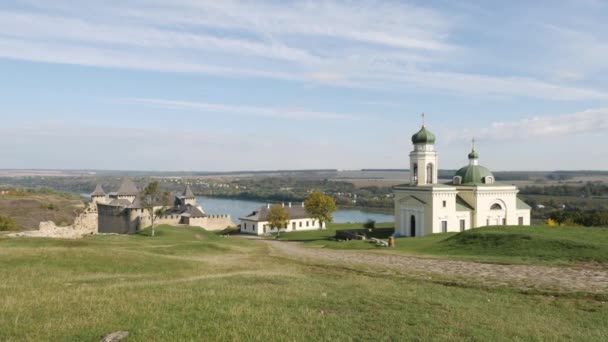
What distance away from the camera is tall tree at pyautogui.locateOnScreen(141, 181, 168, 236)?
48287mm

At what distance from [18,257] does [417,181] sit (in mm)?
32455

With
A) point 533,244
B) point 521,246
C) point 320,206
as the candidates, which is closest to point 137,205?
point 320,206

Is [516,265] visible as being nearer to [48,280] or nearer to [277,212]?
[48,280]

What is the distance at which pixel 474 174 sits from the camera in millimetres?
44031

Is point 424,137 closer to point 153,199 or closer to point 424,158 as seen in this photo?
point 424,158

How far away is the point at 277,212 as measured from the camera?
5556 cm

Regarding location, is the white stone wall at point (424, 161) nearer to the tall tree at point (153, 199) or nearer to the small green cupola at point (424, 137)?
the small green cupola at point (424, 137)

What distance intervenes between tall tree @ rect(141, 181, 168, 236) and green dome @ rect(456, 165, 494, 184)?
2956cm

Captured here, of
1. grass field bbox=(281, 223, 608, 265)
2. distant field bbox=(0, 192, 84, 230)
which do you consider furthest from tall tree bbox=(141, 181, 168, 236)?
grass field bbox=(281, 223, 608, 265)

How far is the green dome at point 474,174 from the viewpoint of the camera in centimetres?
4391

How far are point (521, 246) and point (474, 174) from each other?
21598mm

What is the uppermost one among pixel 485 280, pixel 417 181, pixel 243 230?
pixel 417 181

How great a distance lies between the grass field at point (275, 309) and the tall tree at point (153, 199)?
32533mm

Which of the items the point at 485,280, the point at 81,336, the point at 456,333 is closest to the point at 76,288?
the point at 81,336
